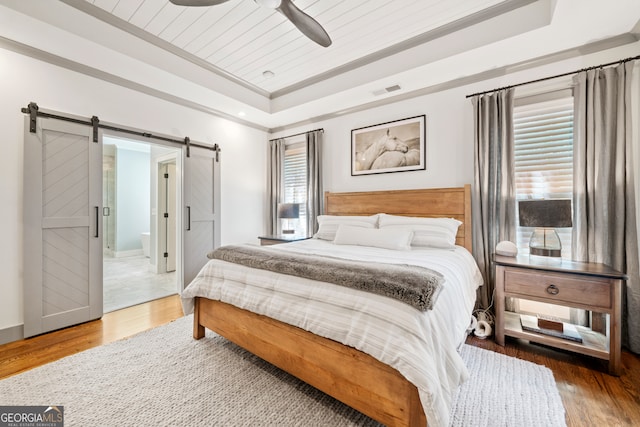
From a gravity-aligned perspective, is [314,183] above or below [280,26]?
below

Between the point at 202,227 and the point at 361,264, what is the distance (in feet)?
9.60

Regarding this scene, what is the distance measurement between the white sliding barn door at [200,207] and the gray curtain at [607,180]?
13.6 ft

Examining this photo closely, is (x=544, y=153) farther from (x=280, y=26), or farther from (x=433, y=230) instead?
(x=280, y=26)

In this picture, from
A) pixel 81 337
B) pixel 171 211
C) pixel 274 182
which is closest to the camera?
pixel 81 337

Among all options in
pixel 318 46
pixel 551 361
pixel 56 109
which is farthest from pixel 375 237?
pixel 56 109

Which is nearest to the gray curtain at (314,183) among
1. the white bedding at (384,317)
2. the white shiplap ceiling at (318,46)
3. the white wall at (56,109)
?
the white shiplap ceiling at (318,46)

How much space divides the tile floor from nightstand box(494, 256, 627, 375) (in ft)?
13.1

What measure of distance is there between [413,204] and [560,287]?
5.01 ft

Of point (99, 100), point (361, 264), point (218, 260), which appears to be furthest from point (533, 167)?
point (99, 100)

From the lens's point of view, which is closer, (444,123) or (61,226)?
(61,226)

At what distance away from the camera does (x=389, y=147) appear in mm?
3486

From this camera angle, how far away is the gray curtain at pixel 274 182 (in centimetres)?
456

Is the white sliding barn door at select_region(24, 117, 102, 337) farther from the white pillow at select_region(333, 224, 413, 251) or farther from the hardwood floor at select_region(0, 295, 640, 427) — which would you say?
the white pillow at select_region(333, 224, 413, 251)

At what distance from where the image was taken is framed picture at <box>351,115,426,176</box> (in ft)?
10.7
